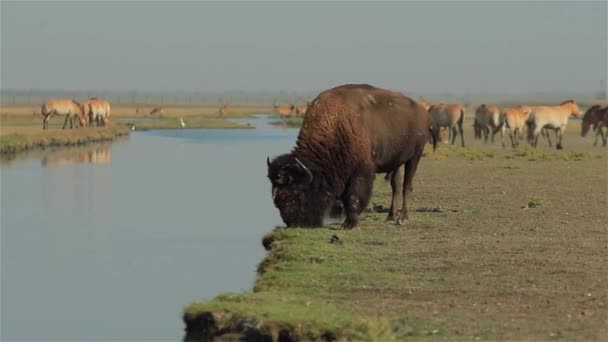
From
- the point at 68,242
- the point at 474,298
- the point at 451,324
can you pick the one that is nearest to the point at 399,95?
the point at 68,242

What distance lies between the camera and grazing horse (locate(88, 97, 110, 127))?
5194 centimetres

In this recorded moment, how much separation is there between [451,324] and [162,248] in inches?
300

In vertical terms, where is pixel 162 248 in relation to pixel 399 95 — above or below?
below

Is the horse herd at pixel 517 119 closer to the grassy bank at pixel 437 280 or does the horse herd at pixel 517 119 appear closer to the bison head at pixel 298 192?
the grassy bank at pixel 437 280

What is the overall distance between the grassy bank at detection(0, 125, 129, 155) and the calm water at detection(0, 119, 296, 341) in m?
4.54

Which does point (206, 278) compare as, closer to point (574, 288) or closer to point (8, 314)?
point (8, 314)

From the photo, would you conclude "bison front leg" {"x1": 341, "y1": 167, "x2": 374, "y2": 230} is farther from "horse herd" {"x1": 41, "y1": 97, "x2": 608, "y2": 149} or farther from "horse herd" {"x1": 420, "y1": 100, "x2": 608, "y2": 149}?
"horse herd" {"x1": 420, "y1": 100, "x2": 608, "y2": 149}

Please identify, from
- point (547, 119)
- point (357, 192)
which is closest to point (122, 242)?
point (357, 192)

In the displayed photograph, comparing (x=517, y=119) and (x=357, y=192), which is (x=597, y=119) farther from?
(x=357, y=192)

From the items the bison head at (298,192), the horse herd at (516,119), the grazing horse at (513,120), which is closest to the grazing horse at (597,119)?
the horse herd at (516,119)

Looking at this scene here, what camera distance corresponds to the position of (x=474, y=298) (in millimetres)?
9547

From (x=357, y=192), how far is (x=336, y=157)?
1.55 ft

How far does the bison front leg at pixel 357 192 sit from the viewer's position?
45.4 feet

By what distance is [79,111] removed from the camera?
5012 cm
